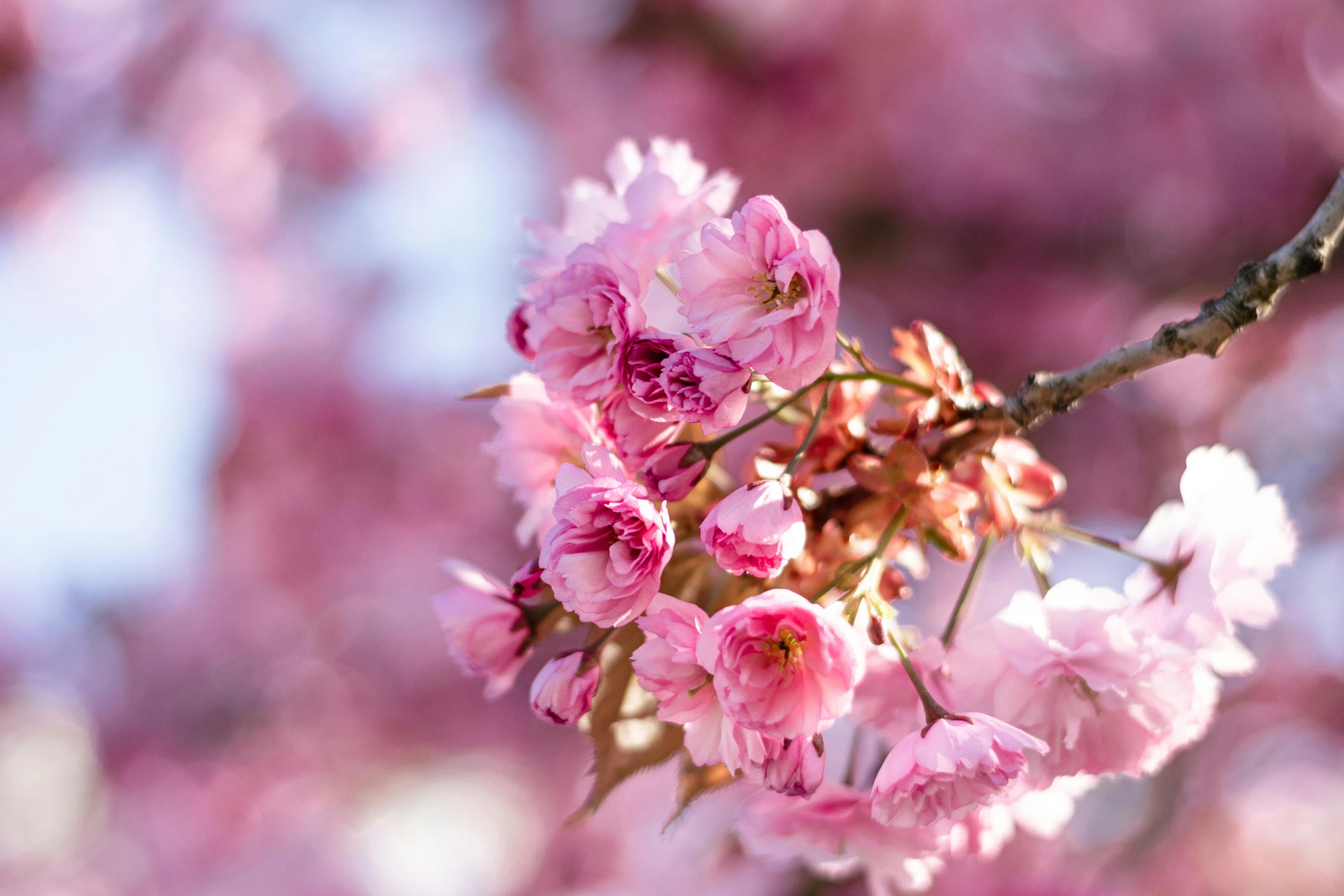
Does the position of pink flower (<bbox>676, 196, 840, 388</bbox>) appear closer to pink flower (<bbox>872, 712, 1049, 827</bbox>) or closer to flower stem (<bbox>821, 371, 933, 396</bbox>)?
flower stem (<bbox>821, 371, 933, 396</bbox>)

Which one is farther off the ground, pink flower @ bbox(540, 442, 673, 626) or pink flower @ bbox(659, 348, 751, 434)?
pink flower @ bbox(659, 348, 751, 434)

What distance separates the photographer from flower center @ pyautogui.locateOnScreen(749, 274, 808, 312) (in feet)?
1.60

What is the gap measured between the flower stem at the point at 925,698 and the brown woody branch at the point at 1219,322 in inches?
6.5

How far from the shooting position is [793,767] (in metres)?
0.50

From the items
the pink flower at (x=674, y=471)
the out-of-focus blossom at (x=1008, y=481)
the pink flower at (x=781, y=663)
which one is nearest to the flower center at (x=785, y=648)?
the pink flower at (x=781, y=663)

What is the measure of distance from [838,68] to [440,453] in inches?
85.8

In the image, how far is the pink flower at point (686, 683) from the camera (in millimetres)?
501

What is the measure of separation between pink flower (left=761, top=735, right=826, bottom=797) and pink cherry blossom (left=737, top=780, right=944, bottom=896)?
0.52ft

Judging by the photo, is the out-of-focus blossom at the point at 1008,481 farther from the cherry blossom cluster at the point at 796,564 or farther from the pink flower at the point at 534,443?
the pink flower at the point at 534,443

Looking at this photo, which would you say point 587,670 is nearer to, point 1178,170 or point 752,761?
point 752,761

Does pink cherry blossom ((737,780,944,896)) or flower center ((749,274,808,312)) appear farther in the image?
pink cherry blossom ((737,780,944,896))

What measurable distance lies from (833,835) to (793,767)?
235 mm

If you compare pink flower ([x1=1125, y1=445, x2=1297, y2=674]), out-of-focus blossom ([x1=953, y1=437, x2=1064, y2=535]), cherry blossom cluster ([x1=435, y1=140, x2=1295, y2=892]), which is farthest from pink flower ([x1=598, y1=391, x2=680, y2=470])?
pink flower ([x1=1125, y1=445, x2=1297, y2=674])

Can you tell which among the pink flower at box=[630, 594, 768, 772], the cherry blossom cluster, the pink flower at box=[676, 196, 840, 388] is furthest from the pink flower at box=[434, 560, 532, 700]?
the pink flower at box=[676, 196, 840, 388]
